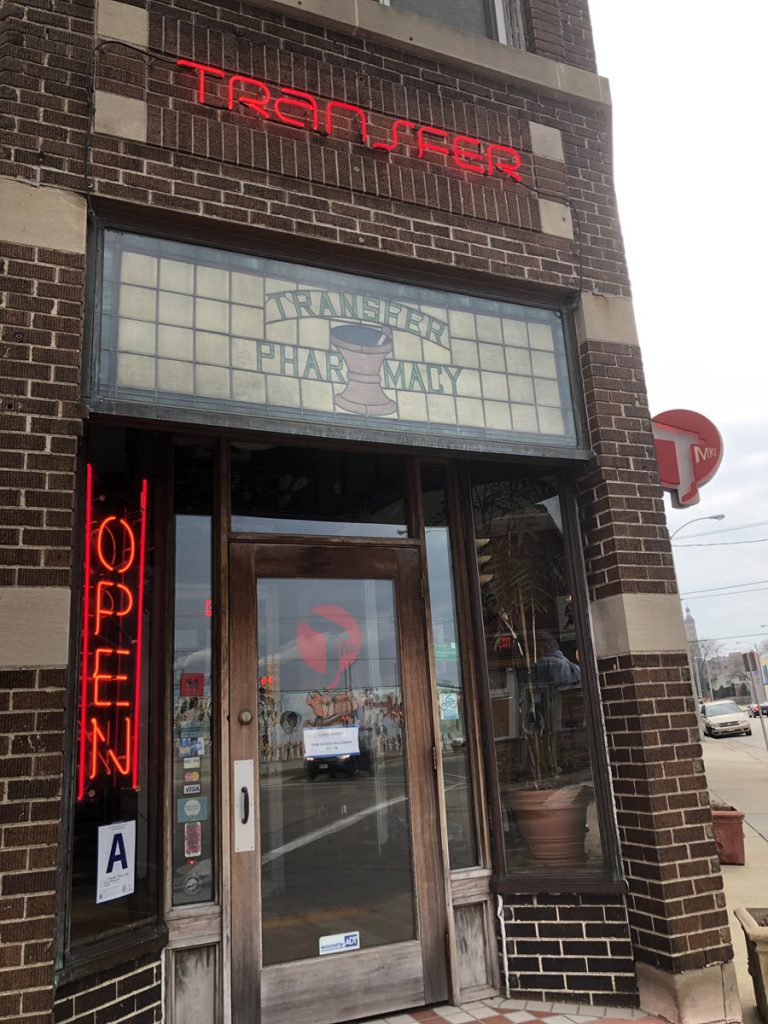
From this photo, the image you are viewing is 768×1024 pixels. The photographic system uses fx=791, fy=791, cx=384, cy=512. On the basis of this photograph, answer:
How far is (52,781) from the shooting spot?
3234mm

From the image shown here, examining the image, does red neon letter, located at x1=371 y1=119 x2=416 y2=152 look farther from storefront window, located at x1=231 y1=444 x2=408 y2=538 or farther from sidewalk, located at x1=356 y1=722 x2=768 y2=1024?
sidewalk, located at x1=356 y1=722 x2=768 y2=1024

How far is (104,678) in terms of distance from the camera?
380 cm

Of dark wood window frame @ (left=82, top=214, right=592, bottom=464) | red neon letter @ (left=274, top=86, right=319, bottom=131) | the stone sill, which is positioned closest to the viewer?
dark wood window frame @ (left=82, top=214, right=592, bottom=464)

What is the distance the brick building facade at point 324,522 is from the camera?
364cm

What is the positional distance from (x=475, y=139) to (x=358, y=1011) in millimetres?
5060

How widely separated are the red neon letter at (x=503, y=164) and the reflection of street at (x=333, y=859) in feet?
12.1

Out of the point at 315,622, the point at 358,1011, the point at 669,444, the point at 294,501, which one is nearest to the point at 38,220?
the point at 294,501

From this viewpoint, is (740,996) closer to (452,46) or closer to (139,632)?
(139,632)

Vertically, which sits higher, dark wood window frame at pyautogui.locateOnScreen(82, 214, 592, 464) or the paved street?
dark wood window frame at pyautogui.locateOnScreen(82, 214, 592, 464)

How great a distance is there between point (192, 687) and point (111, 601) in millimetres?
632

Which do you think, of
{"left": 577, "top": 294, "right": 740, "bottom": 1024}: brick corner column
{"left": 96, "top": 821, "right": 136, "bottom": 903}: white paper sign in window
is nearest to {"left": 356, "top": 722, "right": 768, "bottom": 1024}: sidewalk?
{"left": 577, "top": 294, "right": 740, "bottom": 1024}: brick corner column

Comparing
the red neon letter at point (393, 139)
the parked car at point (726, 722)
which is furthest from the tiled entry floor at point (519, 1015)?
the parked car at point (726, 722)

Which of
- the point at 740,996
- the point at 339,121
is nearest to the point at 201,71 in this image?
the point at 339,121

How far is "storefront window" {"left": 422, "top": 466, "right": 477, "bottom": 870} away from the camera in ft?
15.0
